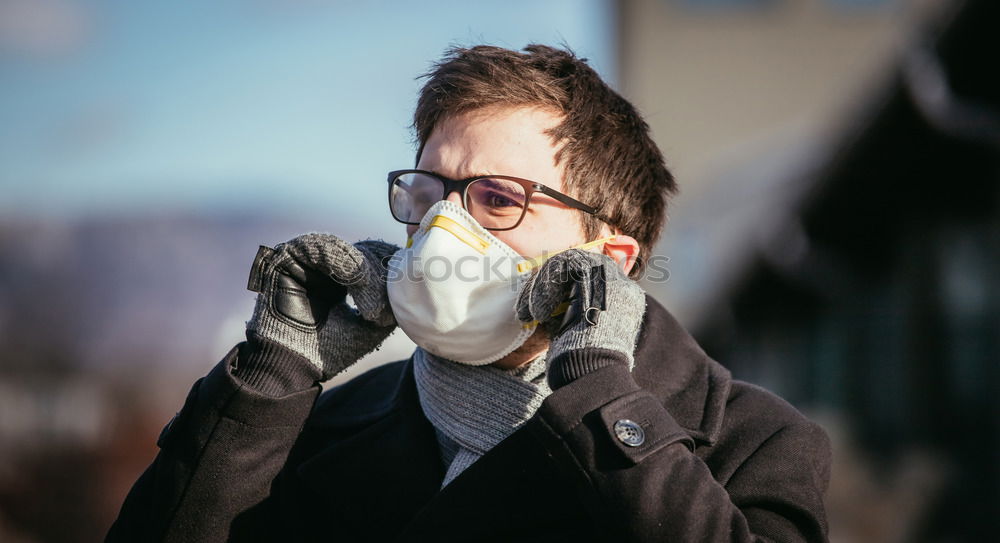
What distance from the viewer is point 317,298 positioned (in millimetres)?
2373

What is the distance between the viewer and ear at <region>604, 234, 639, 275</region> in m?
2.69

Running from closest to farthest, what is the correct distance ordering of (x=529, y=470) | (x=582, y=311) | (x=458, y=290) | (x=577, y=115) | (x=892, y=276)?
(x=582, y=311) → (x=529, y=470) → (x=458, y=290) → (x=577, y=115) → (x=892, y=276)

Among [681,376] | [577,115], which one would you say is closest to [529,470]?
[681,376]

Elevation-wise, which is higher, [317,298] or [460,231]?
[460,231]

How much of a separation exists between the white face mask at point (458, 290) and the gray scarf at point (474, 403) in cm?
6

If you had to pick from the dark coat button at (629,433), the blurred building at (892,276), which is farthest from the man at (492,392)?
the blurred building at (892,276)

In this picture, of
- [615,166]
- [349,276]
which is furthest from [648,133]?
[349,276]

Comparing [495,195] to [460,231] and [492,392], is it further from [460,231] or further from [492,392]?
[492,392]

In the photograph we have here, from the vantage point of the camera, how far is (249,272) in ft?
7.63

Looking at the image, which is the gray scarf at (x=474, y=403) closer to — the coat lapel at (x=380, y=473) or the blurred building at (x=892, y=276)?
the coat lapel at (x=380, y=473)

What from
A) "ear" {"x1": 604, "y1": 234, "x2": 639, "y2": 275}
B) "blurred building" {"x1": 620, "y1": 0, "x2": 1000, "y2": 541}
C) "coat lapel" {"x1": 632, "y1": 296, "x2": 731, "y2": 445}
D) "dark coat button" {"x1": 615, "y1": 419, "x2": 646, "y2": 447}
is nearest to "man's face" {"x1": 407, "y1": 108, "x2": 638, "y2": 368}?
"ear" {"x1": 604, "y1": 234, "x2": 639, "y2": 275}

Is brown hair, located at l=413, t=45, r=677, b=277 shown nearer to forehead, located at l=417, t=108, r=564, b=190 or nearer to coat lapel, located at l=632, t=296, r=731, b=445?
forehead, located at l=417, t=108, r=564, b=190

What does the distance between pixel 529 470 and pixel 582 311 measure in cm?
41

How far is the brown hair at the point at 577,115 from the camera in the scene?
8.55 feet
